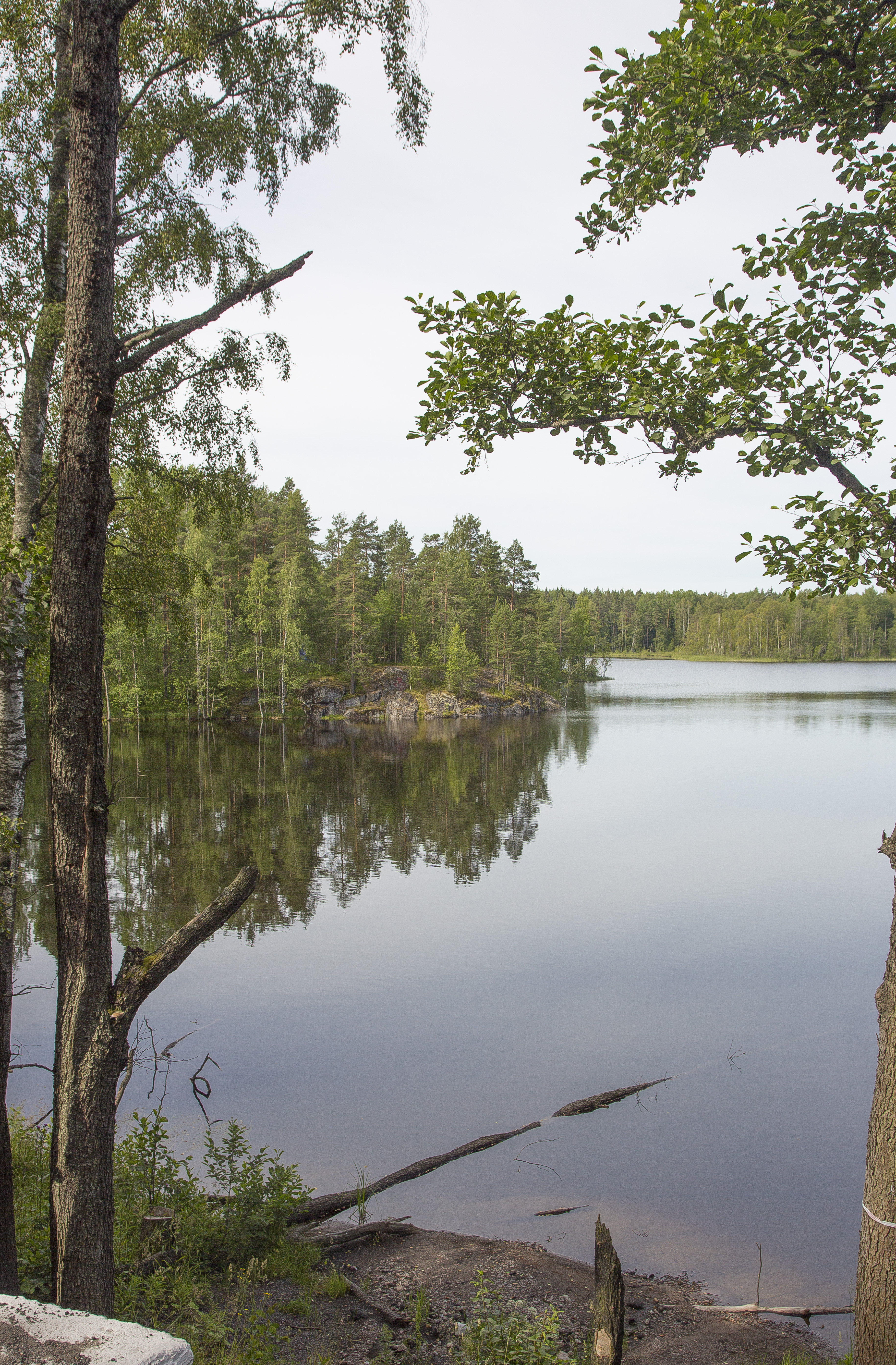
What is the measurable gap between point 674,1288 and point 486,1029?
18.8 ft

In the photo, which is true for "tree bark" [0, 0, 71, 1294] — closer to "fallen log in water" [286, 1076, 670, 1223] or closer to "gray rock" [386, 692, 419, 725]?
"fallen log in water" [286, 1076, 670, 1223]

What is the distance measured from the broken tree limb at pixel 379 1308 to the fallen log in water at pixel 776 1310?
257cm

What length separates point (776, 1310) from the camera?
6.50 m

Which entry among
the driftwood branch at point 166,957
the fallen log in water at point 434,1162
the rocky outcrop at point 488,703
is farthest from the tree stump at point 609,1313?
the rocky outcrop at point 488,703

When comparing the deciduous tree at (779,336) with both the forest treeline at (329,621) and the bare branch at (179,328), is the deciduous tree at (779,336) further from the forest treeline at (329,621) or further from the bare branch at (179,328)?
the forest treeline at (329,621)

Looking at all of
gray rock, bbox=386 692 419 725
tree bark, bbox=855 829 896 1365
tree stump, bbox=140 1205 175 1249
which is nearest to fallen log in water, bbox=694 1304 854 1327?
tree bark, bbox=855 829 896 1365

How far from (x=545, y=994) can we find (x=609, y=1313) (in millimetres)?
9748

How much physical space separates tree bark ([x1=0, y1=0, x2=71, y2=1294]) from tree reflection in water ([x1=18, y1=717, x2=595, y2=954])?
54.9 inches

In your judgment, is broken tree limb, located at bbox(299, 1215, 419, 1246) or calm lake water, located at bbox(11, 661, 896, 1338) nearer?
broken tree limb, located at bbox(299, 1215, 419, 1246)

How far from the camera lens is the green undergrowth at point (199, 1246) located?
505cm

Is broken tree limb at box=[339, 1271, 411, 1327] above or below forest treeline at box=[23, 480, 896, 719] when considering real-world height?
below

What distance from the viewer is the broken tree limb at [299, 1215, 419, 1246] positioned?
6.87 m

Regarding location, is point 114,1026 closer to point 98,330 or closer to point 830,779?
point 98,330

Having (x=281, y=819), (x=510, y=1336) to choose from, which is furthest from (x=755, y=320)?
(x=281, y=819)
